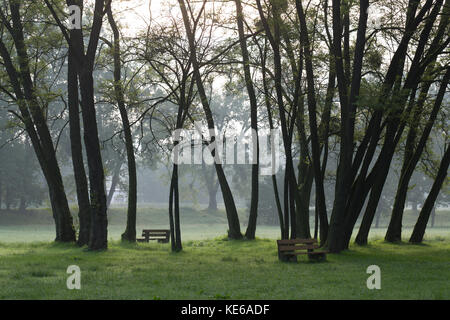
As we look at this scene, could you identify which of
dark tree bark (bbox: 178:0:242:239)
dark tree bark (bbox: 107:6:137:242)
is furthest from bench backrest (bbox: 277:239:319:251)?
dark tree bark (bbox: 107:6:137:242)

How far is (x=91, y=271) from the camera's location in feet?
45.8

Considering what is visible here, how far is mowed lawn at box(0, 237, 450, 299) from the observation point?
34.1 feet

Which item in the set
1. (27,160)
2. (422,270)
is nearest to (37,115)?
(422,270)

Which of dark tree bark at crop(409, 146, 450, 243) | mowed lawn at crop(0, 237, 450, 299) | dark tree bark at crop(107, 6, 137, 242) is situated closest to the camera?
mowed lawn at crop(0, 237, 450, 299)

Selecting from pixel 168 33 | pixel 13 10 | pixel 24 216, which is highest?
pixel 13 10

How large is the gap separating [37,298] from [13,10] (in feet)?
52.6

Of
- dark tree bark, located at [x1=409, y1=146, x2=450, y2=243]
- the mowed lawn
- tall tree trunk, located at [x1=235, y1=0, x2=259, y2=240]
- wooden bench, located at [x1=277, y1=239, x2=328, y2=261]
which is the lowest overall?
the mowed lawn

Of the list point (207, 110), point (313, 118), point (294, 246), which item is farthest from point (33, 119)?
point (294, 246)

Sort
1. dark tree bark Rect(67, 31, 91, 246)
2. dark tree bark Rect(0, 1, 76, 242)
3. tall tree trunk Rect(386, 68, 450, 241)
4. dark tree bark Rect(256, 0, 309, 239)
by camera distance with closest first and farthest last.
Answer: dark tree bark Rect(256, 0, 309, 239) < dark tree bark Rect(67, 31, 91, 246) < dark tree bark Rect(0, 1, 76, 242) < tall tree trunk Rect(386, 68, 450, 241)

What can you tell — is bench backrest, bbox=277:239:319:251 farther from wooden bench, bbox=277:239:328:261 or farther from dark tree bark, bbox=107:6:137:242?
dark tree bark, bbox=107:6:137:242

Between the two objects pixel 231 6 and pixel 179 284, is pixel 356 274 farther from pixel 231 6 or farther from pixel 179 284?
pixel 231 6

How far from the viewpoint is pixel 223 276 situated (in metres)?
13.1

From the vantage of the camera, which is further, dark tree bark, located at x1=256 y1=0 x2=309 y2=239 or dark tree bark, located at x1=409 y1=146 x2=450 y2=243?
dark tree bark, located at x1=409 y1=146 x2=450 y2=243
